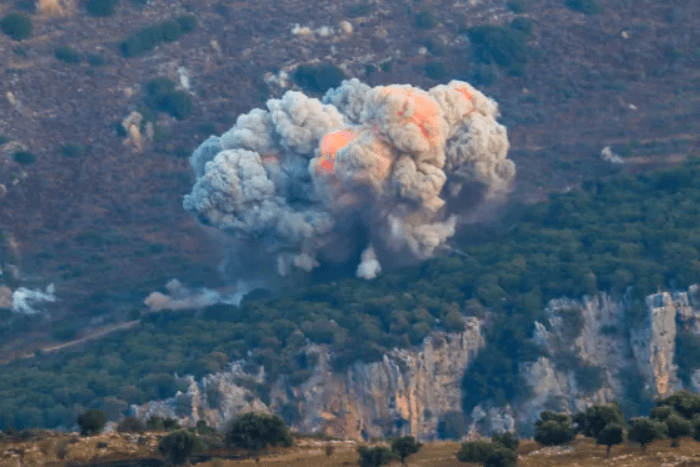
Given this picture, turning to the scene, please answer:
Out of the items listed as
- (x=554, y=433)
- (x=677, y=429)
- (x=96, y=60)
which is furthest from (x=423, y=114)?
(x=677, y=429)

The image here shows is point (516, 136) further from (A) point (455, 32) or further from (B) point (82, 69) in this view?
(B) point (82, 69)

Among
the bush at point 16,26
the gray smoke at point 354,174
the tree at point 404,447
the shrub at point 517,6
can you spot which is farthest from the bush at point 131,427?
the shrub at point 517,6

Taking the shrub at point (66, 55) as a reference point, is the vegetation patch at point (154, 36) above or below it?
above

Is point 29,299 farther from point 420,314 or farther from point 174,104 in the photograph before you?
point 420,314

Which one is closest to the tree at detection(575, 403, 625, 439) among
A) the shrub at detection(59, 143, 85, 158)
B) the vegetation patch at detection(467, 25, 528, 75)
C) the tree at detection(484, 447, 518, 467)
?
the tree at detection(484, 447, 518, 467)

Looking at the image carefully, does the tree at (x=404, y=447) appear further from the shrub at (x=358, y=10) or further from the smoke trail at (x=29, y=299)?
the shrub at (x=358, y=10)


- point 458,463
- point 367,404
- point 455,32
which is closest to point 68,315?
point 367,404
